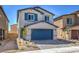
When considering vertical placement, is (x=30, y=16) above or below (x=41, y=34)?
above

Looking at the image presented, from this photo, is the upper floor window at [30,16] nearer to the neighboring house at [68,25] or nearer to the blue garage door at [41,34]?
the blue garage door at [41,34]

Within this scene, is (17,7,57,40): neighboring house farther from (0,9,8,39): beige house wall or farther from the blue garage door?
(0,9,8,39): beige house wall

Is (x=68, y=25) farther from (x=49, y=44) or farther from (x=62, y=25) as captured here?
(x=49, y=44)

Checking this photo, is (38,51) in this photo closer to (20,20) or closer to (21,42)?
(21,42)

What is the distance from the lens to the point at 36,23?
424cm

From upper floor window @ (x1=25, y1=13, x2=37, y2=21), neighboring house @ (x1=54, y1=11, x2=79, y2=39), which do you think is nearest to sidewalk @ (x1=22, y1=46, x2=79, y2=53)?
neighboring house @ (x1=54, y1=11, x2=79, y2=39)

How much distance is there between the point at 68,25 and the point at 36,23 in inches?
20.4

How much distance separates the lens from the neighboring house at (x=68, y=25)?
427cm

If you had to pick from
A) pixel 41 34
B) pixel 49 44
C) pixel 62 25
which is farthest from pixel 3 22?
pixel 62 25

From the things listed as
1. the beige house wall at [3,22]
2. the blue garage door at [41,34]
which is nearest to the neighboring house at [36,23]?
the blue garage door at [41,34]

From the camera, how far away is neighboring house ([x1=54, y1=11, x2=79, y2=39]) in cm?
427

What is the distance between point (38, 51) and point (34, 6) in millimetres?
710

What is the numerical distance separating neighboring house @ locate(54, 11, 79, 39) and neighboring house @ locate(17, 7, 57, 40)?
3.6 inches
